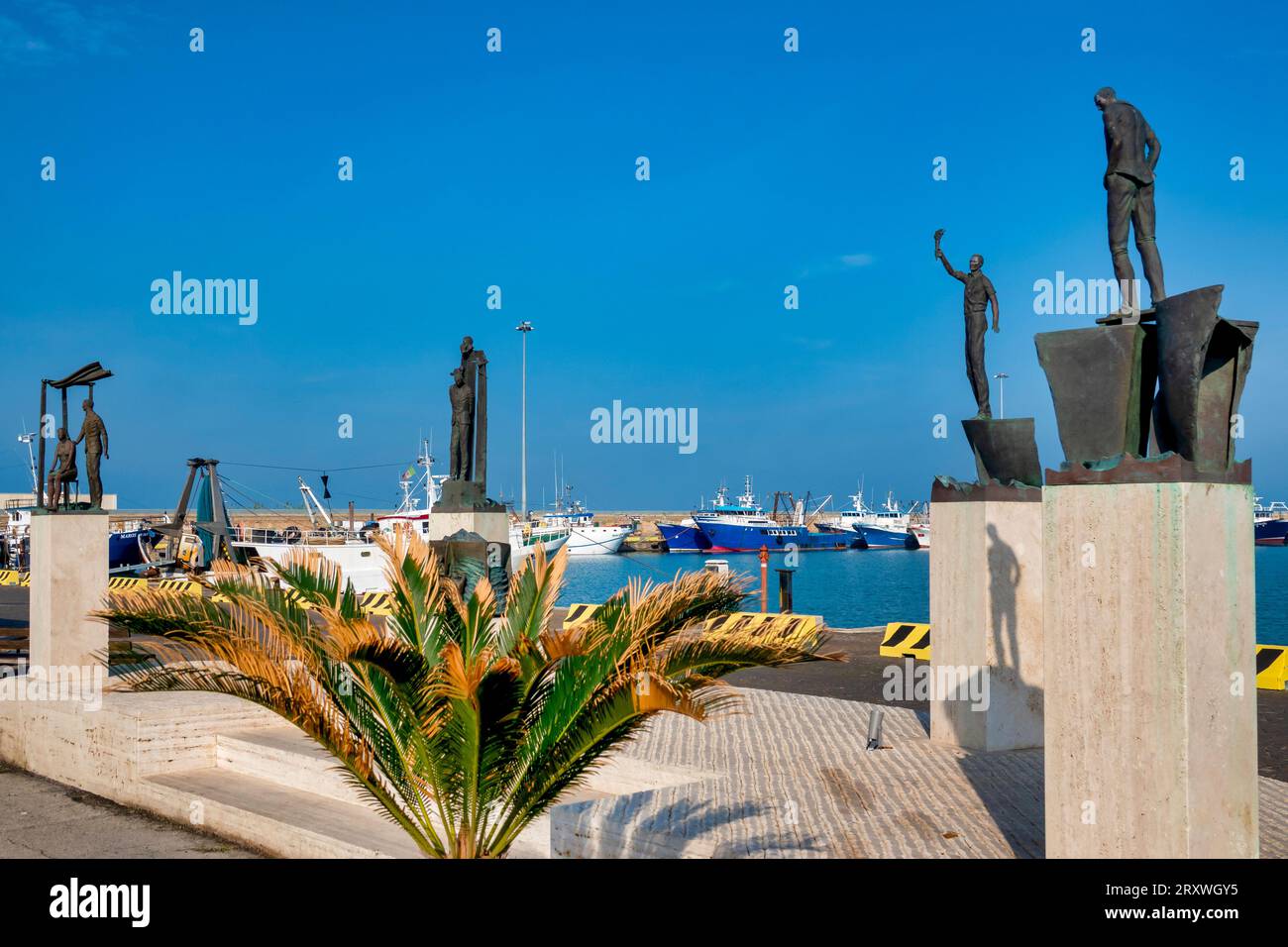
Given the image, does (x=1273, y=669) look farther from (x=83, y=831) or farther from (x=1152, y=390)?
(x=83, y=831)

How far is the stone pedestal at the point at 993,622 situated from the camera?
9891 mm

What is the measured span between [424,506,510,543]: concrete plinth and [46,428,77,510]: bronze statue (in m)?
4.82

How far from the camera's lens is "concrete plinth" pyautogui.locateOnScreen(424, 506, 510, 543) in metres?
16.1

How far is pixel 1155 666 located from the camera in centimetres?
481

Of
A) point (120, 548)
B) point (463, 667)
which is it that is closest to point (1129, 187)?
point (463, 667)

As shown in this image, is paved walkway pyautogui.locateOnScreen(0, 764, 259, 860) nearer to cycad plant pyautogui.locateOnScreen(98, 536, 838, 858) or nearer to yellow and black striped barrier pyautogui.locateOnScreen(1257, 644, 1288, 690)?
cycad plant pyautogui.locateOnScreen(98, 536, 838, 858)

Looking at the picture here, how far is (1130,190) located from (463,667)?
5.00 m

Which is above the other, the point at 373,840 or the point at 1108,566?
the point at 1108,566

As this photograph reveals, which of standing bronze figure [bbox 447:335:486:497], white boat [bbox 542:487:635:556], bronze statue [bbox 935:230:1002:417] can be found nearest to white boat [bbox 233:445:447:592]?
standing bronze figure [bbox 447:335:486:497]

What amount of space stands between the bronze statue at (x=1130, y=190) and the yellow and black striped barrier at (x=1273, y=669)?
28.5ft
